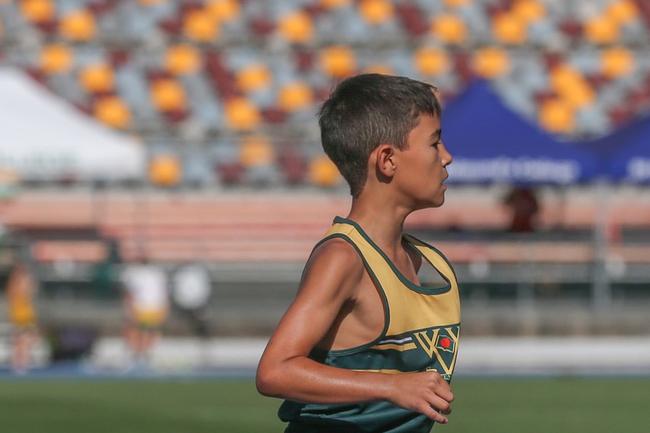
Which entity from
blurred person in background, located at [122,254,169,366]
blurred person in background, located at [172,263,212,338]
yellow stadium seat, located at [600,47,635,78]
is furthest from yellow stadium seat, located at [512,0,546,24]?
blurred person in background, located at [122,254,169,366]

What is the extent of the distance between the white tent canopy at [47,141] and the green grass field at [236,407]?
9.21ft

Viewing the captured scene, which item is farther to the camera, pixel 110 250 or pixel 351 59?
pixel 351 59

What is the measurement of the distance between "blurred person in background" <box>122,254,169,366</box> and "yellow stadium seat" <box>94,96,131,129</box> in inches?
313

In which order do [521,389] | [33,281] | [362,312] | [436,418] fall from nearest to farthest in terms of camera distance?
[436,418] → [362,312] → [521,389] → [33,281]

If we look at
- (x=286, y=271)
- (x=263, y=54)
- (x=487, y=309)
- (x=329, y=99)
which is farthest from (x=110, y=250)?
(x=329, y=99)

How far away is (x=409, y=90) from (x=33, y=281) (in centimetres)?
1548

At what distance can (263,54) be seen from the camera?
Answer: 1124 inches

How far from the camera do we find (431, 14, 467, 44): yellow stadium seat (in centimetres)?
2916

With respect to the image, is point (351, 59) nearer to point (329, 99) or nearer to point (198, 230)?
point (198, 230)

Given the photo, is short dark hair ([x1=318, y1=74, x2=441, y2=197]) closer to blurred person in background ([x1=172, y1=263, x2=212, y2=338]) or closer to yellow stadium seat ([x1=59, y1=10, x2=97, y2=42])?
blurred person in background ([x1=172, y1=263, x2=212, y2=338])

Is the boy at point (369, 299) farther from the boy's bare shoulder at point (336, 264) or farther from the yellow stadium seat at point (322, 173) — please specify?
the yellow stadium seat at point (322, 173)

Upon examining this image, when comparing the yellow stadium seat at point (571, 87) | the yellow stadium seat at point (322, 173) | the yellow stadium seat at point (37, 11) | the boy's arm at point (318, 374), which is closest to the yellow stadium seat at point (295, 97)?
the yellow stadium seat at point (322, 173)

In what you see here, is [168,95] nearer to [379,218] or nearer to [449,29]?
[449,29]

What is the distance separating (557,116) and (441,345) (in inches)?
981
